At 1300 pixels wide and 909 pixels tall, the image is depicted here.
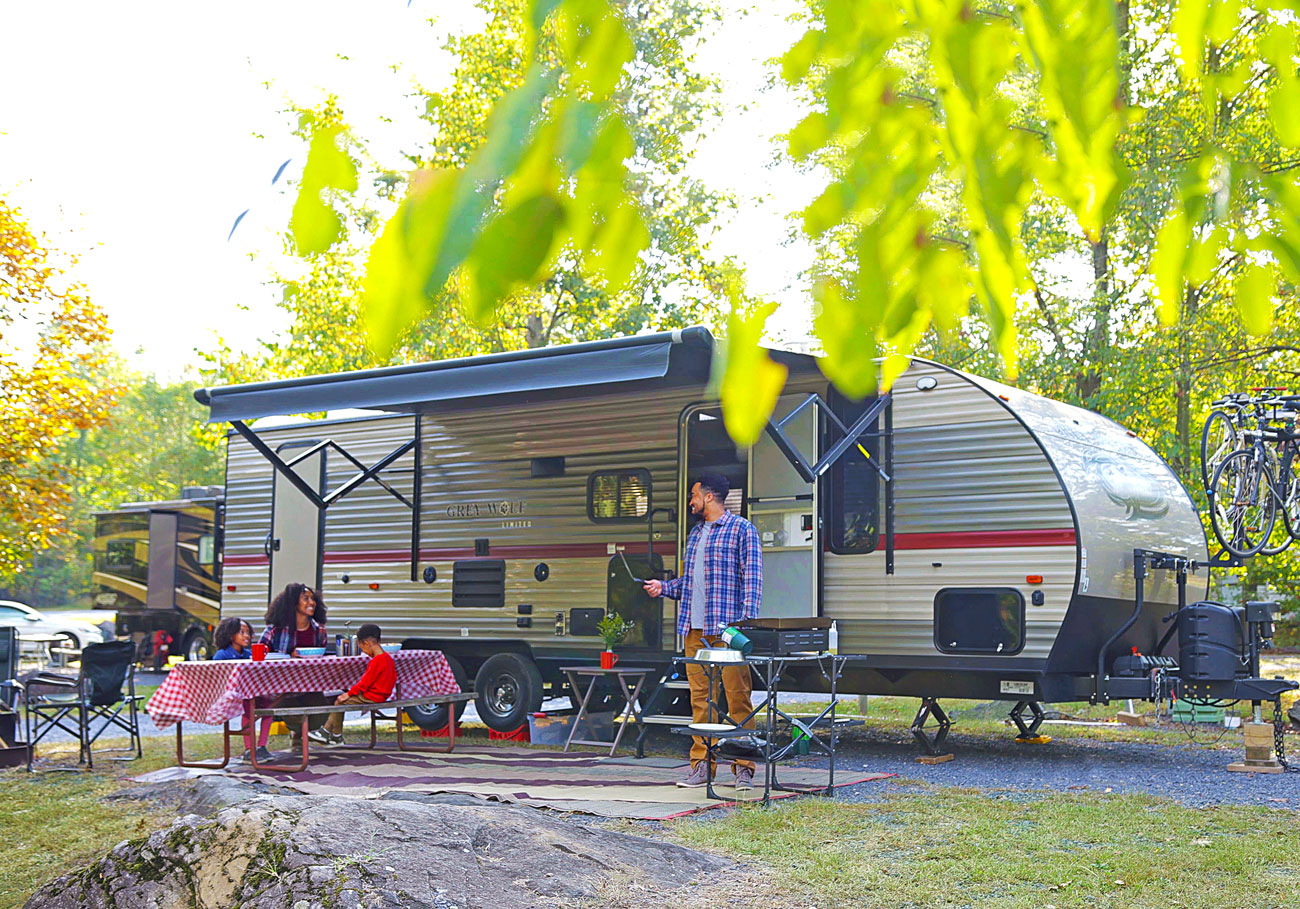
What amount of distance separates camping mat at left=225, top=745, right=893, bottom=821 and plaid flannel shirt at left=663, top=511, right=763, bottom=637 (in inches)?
40.8

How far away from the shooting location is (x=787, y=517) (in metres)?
9.47

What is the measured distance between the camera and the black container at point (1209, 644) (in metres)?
9.04

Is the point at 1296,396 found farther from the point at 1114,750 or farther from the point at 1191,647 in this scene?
the point at 1114,750

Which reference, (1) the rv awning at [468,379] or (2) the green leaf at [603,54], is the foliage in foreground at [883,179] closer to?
(2) the green leaf at [603,54]

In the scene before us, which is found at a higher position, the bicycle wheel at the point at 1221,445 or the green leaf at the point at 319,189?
the bicycle wheel at the point at 1221,445

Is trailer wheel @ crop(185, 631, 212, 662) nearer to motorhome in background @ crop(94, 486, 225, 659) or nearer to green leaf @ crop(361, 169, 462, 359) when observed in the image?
motorhome in background @ crop(94, 486, 225, 659)

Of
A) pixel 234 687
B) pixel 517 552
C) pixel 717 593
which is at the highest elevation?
pixel 517 552

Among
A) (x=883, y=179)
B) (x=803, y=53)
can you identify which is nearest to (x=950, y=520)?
(x=883, y=179)

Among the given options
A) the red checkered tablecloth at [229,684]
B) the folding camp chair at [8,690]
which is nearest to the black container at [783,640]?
the red checkered tablecloth at [229,684]

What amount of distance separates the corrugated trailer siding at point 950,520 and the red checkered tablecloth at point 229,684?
3638 millimetres

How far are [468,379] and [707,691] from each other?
2.88m

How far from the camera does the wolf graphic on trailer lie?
344 inches

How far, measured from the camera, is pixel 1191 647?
9.11m

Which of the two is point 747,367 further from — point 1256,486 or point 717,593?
point 1256,486
